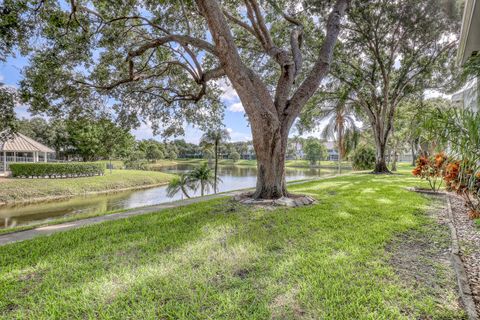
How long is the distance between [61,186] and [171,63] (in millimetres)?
15473

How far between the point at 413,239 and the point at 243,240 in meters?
2.48

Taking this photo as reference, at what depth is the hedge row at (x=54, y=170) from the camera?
60.3 ft

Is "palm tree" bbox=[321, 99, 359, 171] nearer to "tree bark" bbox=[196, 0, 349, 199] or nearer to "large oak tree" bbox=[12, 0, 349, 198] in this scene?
"large oak tree" bbox=[12, 0, 349, 198]

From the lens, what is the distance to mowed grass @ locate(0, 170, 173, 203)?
49.2 feet

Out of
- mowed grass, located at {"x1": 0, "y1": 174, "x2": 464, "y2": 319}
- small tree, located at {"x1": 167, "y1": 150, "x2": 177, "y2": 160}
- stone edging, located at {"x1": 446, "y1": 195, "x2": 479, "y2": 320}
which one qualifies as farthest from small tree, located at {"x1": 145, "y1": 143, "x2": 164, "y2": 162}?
stone edging, located at {"x1": 446, "y1": 195, "x2": 479, "y2": 320}

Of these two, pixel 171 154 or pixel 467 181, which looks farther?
pixel 171 154

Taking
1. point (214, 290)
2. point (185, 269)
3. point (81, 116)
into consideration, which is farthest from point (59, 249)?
point (81, 116)

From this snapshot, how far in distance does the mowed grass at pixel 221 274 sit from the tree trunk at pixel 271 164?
5.85 feet

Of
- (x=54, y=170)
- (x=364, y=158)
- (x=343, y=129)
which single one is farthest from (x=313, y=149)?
(x=54, y=170)

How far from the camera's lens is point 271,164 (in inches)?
233

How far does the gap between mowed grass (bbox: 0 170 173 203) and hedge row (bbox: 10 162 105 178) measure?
1.36 m

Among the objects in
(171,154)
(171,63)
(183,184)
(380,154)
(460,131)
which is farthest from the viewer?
(171,154)

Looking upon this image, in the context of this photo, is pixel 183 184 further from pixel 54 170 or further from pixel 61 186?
pixel 54 170

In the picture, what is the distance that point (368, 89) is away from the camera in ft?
48.3
